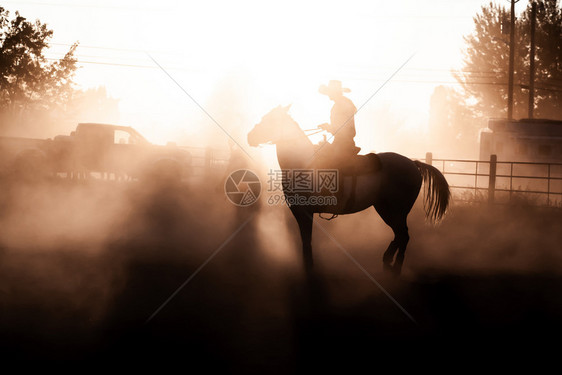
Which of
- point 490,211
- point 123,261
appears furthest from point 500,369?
point 490,211

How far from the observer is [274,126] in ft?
29.7

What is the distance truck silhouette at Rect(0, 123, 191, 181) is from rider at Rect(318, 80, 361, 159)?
15245 mm

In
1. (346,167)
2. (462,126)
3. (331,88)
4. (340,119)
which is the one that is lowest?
(346,167)

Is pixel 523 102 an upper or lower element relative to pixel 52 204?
upper

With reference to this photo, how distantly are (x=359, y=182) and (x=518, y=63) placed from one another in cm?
4807

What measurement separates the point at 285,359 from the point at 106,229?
873 centimetres

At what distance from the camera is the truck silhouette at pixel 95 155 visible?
2286 cm

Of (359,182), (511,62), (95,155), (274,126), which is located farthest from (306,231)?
(511,62)

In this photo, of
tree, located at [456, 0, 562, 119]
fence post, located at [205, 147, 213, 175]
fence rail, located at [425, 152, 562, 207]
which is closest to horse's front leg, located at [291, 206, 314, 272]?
fence rail, located at [425, 152, 562, 207]

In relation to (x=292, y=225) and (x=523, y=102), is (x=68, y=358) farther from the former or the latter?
(x=523, y=102)

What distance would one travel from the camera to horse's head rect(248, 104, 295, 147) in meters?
9.02

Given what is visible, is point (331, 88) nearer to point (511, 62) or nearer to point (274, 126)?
point (274, 126)

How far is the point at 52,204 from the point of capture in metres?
17.3

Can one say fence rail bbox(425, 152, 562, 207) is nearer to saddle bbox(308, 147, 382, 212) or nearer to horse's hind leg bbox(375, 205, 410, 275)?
horse's hind leg bbox(375, 205, 410, 275)
